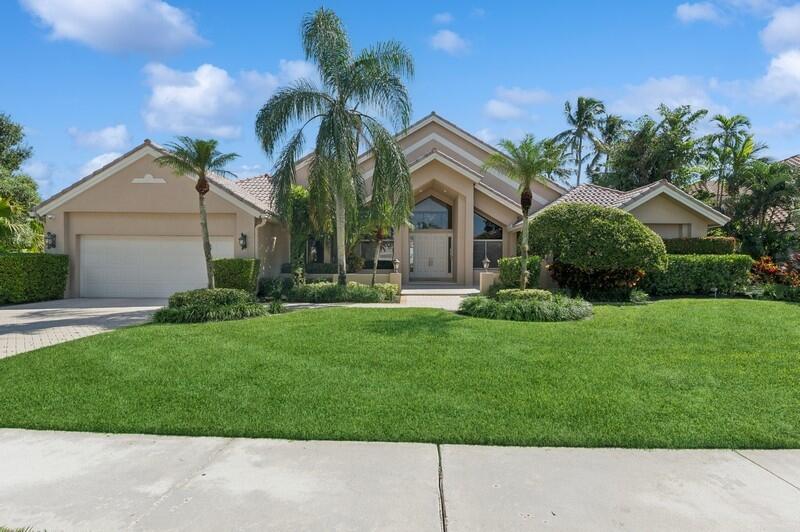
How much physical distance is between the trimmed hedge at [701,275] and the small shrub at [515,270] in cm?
354

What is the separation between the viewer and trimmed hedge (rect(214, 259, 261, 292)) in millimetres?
16750

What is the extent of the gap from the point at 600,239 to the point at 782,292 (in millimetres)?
6085

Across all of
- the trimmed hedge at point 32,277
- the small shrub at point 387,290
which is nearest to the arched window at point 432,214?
the small shrub at point 387,290

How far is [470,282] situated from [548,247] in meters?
5.46

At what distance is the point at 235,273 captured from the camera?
16750 mm

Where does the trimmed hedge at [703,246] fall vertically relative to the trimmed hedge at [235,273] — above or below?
above

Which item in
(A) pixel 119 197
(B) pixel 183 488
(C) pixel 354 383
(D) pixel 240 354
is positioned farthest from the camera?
(A) pixel 119 197

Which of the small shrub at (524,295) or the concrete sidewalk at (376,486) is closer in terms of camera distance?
the concrete sidewalk at (376,486)

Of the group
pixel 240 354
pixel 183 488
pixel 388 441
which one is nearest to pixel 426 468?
pixel 388 441

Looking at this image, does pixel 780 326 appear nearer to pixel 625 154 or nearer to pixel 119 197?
pixel 119 197

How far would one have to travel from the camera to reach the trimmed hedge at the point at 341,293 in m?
16.4

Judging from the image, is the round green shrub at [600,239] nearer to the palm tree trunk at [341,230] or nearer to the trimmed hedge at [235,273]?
the palm tree trunk at [341,230]

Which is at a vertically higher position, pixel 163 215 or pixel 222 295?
pixel 163 215

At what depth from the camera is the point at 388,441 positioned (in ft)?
16.3
